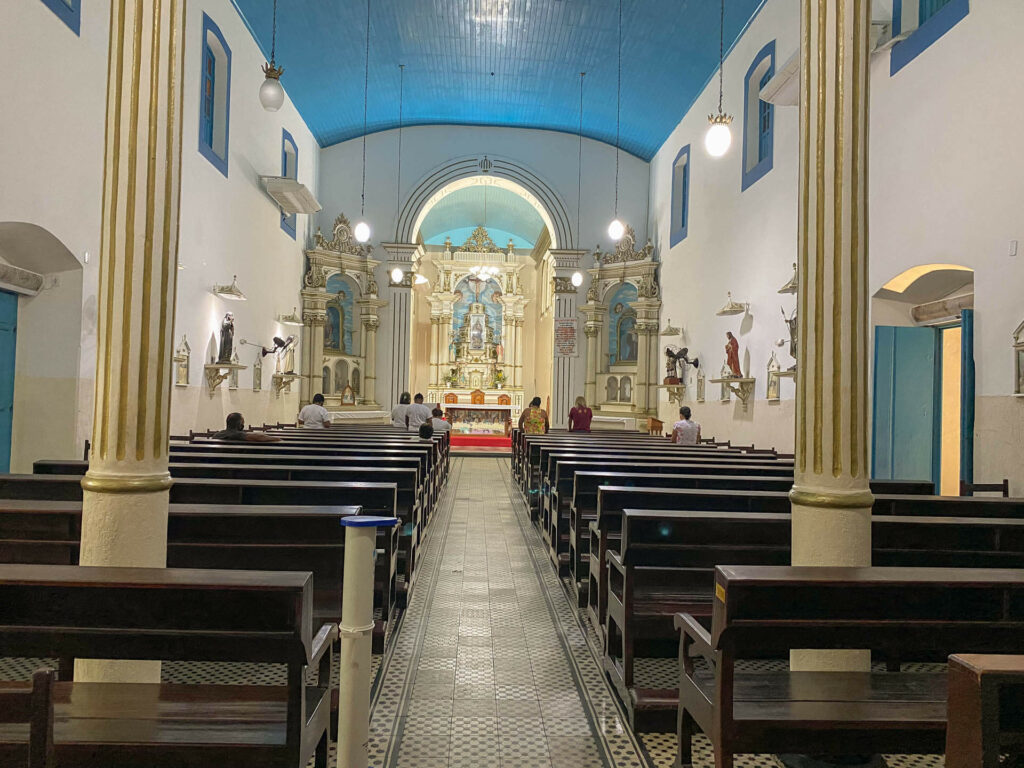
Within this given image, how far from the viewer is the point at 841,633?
2.01m

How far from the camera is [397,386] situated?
17.0 m

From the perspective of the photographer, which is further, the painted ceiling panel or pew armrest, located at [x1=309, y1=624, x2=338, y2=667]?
the painted ceiling panel

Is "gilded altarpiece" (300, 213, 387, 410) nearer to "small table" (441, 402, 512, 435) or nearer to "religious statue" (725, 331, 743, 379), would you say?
"small table" (441, 402, 512, 435)

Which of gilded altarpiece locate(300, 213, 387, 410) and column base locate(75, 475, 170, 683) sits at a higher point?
gilded altarpiece locate(300, 213, 387, 410)

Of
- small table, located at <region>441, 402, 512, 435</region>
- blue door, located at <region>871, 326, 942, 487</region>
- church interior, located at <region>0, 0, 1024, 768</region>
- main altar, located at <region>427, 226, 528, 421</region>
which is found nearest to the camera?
church interior, located at <region>0, 0, 1024, 768</region>

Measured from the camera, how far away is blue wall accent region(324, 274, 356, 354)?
16.7 m

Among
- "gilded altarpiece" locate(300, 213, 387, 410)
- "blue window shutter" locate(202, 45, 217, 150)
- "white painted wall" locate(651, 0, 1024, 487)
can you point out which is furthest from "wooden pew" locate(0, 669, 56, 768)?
"gilded altarpiece" locate(300, 213, 387, 410)

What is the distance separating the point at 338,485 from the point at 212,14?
27.6 ft

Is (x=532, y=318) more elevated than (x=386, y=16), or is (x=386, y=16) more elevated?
(x=386, y=16)

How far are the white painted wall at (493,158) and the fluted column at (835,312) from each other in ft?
46.0

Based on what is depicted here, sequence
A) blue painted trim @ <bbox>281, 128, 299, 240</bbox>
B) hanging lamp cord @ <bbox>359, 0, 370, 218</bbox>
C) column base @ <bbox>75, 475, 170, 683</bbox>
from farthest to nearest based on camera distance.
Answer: hanging lamp cord @ <bbox>359, 0, 370, 218</bbox>
blue painted trim @ <bbox>281, 128, 299, 240</bbox>
column base @ <bbox>75, 475, 170, 683</bbox>

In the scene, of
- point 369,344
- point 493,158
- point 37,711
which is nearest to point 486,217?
point 493,158

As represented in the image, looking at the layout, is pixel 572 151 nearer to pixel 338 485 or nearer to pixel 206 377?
pixel 206 377

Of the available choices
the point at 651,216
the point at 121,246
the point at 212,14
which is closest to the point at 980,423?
the point at 121,246
